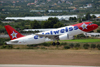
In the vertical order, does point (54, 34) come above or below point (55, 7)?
below

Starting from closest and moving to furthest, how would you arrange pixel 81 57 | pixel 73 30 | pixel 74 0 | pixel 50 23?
pixel 81 57 → pixel 73 30 → pixel 50 23 → pixel 74 0

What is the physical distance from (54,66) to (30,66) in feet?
6.57

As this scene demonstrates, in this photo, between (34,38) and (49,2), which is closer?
(34,38)

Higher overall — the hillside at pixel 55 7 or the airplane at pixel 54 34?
the hillside at pixel 55 7

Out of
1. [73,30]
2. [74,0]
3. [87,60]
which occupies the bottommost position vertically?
[87,60]

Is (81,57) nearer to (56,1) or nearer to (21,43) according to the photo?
(21,43)

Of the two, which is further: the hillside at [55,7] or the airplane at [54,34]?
the hillside at [55,7]

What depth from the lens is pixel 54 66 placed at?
1608 cm

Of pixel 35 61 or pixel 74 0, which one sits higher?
pixel 74 0

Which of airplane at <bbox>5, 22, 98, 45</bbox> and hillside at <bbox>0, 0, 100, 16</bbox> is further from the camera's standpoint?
hillside at <bbox>0, 0, 100, 16</bbox>

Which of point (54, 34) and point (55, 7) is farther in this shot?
point (55, 7)

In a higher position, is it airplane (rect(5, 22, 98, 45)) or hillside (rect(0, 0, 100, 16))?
hillside (rect(0, 0, 100, 16))

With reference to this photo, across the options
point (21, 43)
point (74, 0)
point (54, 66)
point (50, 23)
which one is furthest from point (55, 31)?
point (74, 0)

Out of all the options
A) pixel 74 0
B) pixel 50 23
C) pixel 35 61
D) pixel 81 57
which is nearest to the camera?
pixel 35 61
